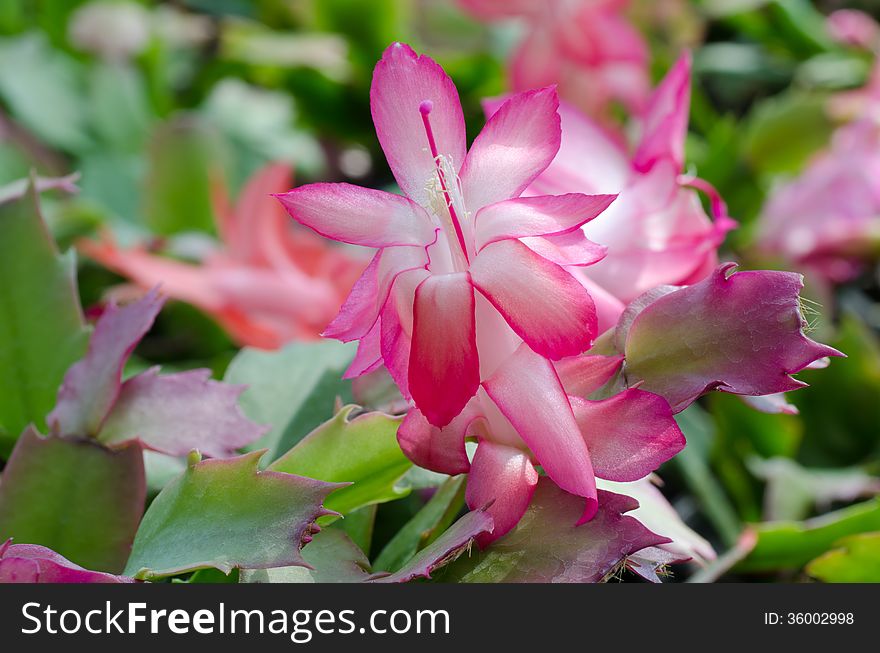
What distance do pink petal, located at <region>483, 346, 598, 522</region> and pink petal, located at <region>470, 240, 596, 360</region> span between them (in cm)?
2

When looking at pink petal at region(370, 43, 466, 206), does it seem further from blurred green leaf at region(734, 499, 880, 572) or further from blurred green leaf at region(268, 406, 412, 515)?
blurred green leaf at region(734, 499, 880, 572)

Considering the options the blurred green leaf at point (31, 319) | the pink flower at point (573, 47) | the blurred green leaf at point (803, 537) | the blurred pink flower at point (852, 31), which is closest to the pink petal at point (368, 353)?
the blurred green leaf at point (31, 319)

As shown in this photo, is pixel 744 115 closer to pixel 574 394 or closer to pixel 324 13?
pixel 324 13

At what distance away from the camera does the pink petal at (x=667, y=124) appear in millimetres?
479

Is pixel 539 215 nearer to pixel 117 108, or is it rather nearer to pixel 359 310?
pixel 359 310

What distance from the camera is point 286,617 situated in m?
0.35

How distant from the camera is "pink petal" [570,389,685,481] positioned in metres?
0.34

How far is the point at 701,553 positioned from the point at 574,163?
223 millimetres

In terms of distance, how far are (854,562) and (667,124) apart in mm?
273

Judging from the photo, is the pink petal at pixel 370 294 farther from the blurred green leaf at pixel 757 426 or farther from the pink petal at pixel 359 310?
the blurred green leaf at pixel 757 426

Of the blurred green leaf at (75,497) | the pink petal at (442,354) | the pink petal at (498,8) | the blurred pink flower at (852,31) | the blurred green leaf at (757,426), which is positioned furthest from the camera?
the blurred pink flower at (852,31)

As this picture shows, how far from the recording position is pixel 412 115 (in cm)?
36

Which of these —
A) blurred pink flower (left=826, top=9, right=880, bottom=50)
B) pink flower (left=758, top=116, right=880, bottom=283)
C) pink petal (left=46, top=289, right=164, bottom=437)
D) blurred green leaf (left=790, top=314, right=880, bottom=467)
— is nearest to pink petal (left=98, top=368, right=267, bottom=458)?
pink petal (left=46, top=289, right=164, bottom=437)

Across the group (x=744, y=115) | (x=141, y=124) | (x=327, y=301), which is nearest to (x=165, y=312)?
(x=327, y=301)
